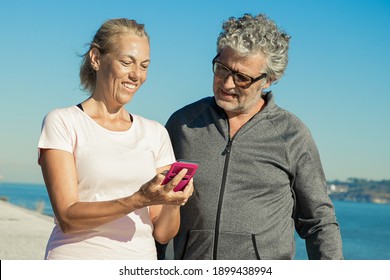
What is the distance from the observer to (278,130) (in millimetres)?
4215

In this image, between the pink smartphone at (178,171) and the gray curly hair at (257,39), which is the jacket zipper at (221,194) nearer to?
the gray curly hair at (257,39)

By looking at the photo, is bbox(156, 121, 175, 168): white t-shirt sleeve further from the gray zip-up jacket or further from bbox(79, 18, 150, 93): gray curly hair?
bbox(79, 18, 150, 93): gray curly hair

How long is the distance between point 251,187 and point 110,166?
91 centimetres

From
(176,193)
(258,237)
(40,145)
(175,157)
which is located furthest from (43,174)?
(258,237)

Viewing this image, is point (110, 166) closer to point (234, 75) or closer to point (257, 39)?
point (234, 75)

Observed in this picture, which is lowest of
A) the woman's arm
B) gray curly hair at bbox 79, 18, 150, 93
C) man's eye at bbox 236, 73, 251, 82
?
the woman's arm

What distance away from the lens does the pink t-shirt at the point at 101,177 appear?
348 centimetres

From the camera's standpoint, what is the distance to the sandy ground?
43.1ft

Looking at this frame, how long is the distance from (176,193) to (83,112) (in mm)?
637

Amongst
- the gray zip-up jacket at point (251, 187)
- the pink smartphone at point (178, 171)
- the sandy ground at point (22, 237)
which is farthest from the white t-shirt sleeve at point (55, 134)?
the sandy ground at point (22, 237)

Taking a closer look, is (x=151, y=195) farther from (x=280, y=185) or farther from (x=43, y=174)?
(x=280, y=185)

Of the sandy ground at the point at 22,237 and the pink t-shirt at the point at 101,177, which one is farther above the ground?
the pink t-shirt at the point at 101,177

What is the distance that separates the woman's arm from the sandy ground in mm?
9449

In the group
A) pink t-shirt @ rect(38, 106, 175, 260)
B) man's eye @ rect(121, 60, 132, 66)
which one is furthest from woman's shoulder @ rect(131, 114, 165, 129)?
man's eye @ rect(121, 60, 132, 66)
